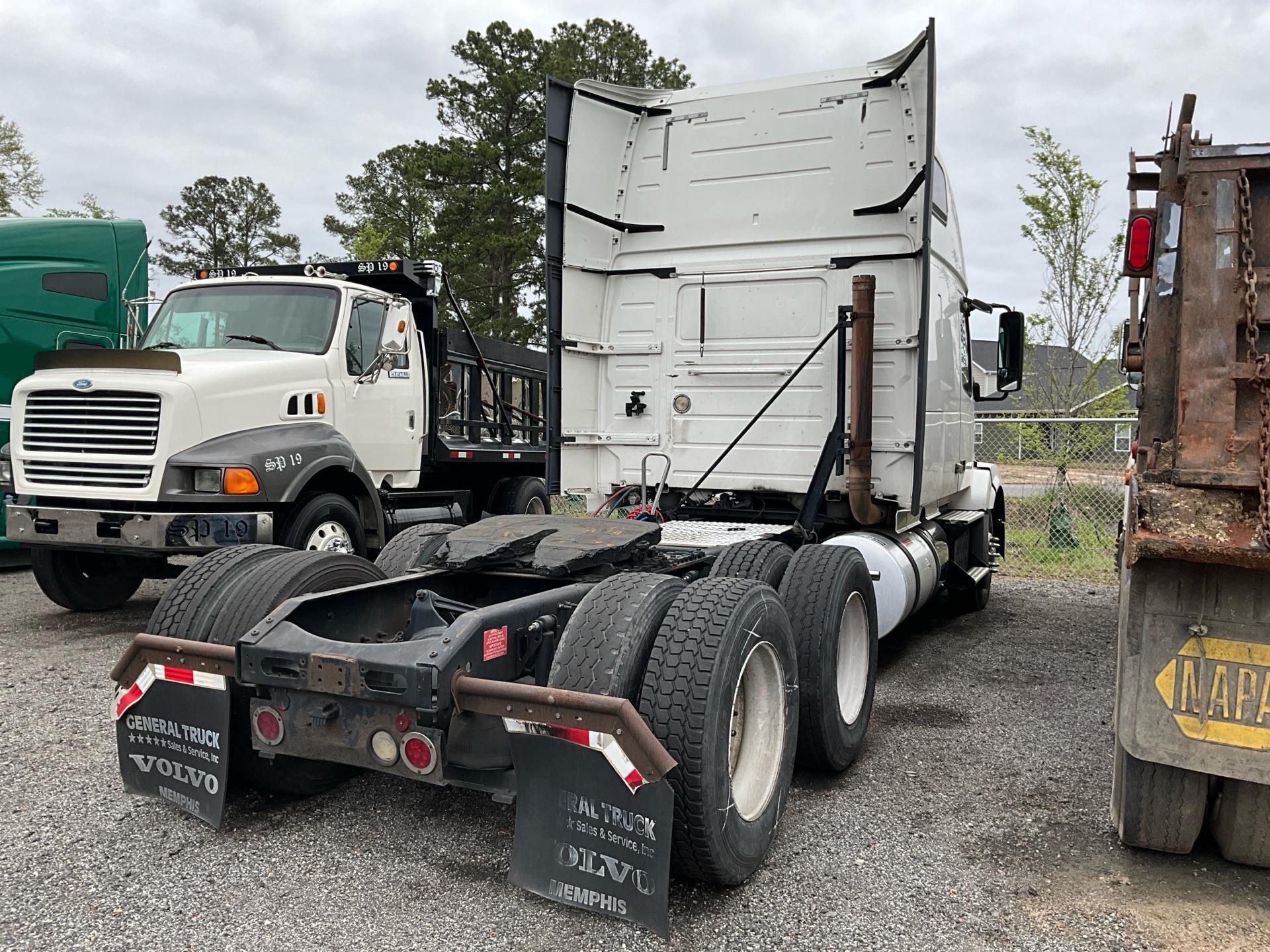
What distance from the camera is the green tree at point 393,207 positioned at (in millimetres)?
26156

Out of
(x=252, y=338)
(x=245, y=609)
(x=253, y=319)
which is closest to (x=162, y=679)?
(x=245, y=609)

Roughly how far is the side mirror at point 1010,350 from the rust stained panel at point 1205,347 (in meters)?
4.73

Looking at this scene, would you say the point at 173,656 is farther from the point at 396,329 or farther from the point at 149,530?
the point at 396,329

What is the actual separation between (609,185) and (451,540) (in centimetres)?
340

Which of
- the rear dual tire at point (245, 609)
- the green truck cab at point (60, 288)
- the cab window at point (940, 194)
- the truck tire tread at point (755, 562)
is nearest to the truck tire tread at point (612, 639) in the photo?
the truck tire tread at point (755, 562)

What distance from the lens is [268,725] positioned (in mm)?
3084

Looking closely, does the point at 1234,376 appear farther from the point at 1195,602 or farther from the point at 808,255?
the point at 808,255

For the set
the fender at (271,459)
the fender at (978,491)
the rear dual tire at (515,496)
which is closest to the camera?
the fender at (271,459)

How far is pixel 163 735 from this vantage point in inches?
131

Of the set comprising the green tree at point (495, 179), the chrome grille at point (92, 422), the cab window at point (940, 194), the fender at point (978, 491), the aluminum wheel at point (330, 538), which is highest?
the green tree at point (495, 179)

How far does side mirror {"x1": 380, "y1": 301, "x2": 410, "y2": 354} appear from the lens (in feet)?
26.2

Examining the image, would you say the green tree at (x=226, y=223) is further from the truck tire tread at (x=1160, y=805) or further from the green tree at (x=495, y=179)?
the truck tire tread at (x=1160, y=805)

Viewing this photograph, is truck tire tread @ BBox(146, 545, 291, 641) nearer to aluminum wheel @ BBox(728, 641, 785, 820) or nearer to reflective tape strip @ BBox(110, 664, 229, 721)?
reflective tape strip @ BBox(110, 664, 229, 721)

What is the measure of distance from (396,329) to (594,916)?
628 cm
